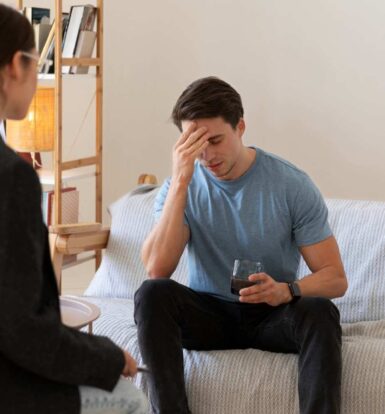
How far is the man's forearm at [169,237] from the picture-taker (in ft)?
8.44

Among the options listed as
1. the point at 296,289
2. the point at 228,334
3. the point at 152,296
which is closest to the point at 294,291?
the point at 296,289

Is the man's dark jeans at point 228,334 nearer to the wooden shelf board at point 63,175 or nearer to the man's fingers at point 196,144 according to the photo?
the man's fingers at point 196,144

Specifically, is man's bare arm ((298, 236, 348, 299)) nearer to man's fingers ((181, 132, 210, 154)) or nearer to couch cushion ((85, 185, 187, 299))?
man's fingers ((181, 132, 210, 154))

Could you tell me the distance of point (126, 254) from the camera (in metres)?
3.21

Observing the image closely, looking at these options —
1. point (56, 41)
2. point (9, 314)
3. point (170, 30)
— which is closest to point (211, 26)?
point (170, 30)

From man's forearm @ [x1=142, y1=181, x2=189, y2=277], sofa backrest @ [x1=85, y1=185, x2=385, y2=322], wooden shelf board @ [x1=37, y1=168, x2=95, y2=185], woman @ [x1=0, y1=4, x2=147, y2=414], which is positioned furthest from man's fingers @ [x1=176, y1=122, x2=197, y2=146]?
wooden shelf board @ [x1=37, y1=168, x2=95, y2=185]

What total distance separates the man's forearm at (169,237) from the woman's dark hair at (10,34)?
111 cm

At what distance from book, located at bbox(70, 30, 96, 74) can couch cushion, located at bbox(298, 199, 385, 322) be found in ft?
3.91

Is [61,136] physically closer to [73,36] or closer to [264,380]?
[73,36]

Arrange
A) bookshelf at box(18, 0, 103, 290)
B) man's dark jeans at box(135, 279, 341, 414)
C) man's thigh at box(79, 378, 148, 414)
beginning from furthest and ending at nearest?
bookshelf at box(18, 0, 103, 290), man's dark jeans at box(135, 279, 341, 414), man's thigh at box(79, 378, 148, 414)

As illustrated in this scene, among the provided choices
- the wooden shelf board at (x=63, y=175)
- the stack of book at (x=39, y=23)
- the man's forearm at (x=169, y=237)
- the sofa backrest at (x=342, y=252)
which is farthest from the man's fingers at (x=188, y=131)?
the stack of book at (x=39, y=23)

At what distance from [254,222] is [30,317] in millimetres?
1223

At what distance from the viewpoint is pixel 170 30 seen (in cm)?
409

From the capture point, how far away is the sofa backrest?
290 centimetres
